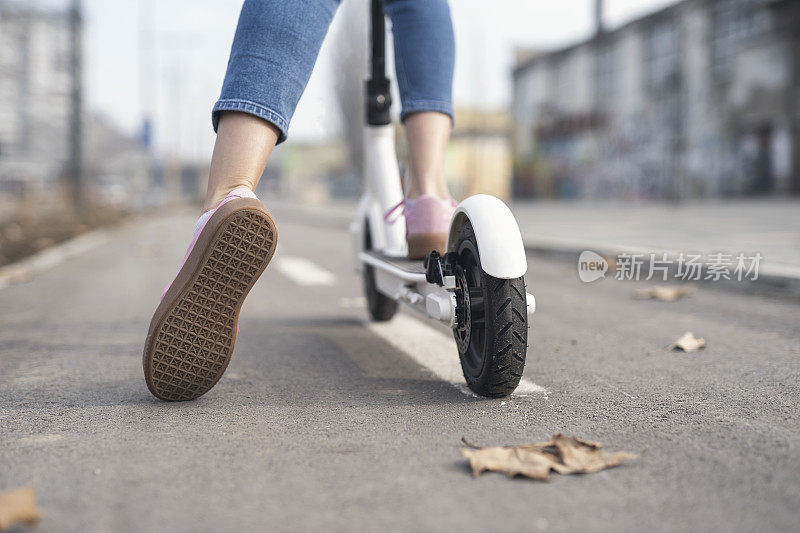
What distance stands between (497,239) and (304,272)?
4706 mm

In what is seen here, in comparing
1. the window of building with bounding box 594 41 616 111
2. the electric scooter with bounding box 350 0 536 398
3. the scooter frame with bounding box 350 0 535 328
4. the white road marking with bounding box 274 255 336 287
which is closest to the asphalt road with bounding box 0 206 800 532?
the electric scooter with bounding box 350 0 536 398

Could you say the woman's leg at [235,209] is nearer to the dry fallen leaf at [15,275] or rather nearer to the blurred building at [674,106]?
the dry fallen leaf at [15,275]

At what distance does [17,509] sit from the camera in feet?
4.47

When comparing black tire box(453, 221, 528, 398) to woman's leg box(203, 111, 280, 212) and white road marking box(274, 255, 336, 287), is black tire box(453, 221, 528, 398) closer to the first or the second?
woman's leg box(203, 111, 280, 212)

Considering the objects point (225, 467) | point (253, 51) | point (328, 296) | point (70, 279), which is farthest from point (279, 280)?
point (225, 467)

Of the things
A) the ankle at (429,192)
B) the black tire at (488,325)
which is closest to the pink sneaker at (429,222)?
the ankle at (429,192)

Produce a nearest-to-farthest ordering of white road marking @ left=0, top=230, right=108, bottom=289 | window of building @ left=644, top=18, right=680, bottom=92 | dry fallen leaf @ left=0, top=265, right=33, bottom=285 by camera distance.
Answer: dry fallen leaf @ left=0, top=265, right=33, bottom=285 → white road marking @ left=0, top=230, right=108, bottom=289 → window of building @ left=644, top=18, right=680, bottom=92

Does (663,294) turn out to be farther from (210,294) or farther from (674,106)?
(674,106)

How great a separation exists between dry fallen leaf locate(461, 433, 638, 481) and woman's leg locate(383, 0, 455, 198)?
125 centimetres

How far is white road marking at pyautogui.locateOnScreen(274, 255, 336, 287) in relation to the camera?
19.5ft

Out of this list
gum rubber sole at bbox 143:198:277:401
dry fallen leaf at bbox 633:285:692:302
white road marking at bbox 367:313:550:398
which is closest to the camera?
gum rubber sole at bbox 143:198:277:401

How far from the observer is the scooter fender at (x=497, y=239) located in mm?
2098

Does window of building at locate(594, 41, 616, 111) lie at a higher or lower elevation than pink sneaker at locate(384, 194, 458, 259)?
higher

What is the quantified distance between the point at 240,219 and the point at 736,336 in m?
2.27
